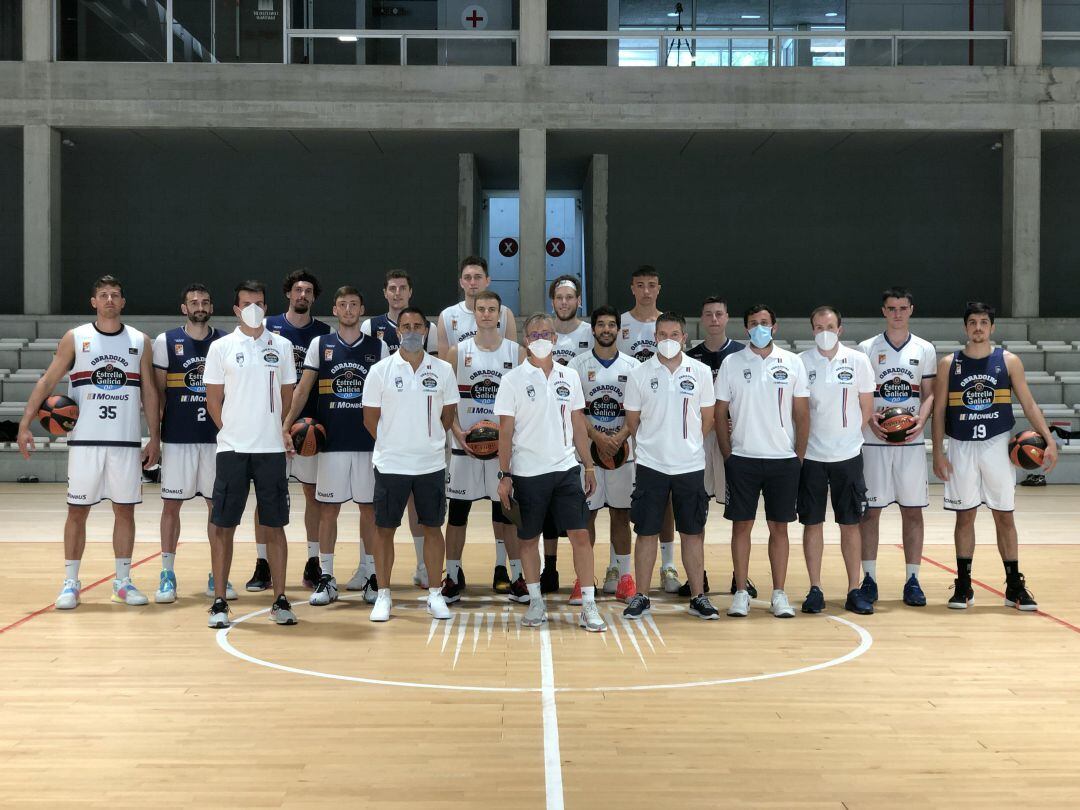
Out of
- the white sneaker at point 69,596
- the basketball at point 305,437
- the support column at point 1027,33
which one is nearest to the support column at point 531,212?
the support column at point 1027,33

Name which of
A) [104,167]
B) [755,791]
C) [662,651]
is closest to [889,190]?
[104,167]

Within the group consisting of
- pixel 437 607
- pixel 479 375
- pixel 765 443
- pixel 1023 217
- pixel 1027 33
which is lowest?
pixel 437 607

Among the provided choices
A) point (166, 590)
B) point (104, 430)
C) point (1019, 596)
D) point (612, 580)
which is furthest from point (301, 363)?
point (1019, 596)

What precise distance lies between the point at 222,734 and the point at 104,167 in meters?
18.2

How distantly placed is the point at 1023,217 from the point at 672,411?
1261 centimetres

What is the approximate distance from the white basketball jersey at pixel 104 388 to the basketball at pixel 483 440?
7.42 feet

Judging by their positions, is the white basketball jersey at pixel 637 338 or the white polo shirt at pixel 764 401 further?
the white basketball jersey at pixel 637 338

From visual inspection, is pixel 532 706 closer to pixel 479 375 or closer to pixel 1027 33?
pixel 479 375

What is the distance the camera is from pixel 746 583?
21.8 feet

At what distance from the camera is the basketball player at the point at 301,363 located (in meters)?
7.26

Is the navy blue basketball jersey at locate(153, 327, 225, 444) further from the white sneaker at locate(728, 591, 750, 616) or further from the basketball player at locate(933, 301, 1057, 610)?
the basketball player at locate(933, 301, 1057, 610)

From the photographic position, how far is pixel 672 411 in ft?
21.1

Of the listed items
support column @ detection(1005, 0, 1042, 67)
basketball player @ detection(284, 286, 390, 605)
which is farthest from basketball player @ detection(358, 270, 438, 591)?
support column @ detection(1005, 0, 1042, 67)

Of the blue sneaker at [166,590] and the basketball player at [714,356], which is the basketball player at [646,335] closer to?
the basketball player at [714,356]
